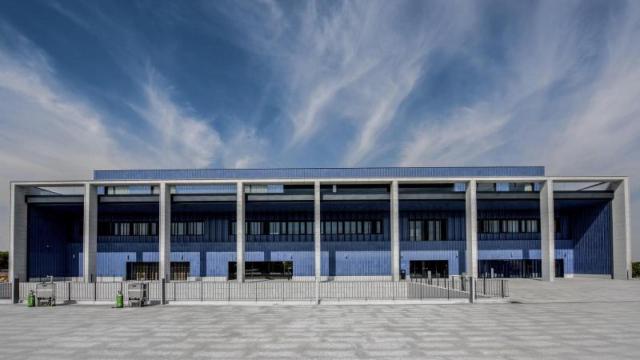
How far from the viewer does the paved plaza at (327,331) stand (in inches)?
630

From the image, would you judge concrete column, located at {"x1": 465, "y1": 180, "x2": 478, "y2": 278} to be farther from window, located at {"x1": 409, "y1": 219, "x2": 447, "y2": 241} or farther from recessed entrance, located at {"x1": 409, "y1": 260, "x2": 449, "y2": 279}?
window, located at {"x1": 409, "y1": 219, "x2": 447, "y2": 241}

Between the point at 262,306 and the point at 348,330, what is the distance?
32.0ft

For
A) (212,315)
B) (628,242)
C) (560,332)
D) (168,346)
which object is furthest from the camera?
(628,242)

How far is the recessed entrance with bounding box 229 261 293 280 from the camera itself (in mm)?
57406

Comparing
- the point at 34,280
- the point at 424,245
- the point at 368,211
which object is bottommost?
the point at 34,280

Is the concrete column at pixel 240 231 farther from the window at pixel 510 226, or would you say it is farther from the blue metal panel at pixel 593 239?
the blue metal panel at pixel 593 239

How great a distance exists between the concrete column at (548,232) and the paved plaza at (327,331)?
954 inches

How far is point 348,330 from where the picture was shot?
19938 millimetres

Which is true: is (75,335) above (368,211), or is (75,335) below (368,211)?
below

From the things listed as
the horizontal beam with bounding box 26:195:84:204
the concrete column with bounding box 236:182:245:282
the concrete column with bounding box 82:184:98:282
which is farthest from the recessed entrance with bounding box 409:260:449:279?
the horizontal beam with bounding box 26:195:84:204

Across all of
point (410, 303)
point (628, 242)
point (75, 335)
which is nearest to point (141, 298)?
point (75, 335)

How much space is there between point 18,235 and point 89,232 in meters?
9.30

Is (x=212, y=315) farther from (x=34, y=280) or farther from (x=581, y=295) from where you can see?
(x=34, y=280)

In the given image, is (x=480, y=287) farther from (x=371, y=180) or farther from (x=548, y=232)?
(x=371, y=180)
